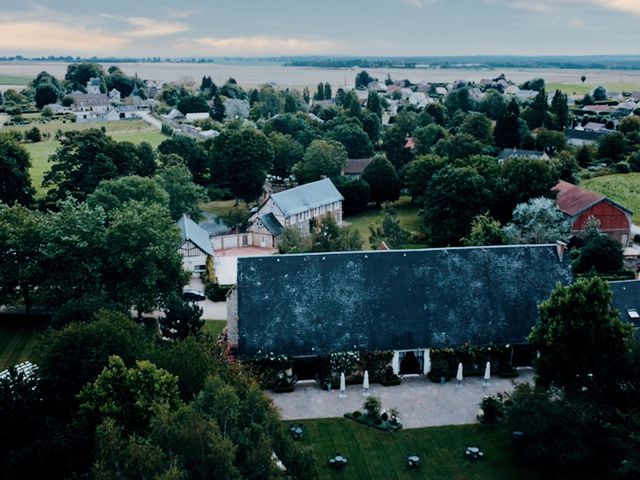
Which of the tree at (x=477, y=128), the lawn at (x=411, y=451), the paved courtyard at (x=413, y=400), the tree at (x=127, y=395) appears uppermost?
the tree at (x=477, y=128)

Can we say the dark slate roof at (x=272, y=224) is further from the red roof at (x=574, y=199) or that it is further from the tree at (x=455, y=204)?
the red roof at (x=574, y=199)

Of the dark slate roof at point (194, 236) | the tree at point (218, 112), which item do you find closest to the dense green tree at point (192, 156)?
the dark slate roof at point (194, 236)

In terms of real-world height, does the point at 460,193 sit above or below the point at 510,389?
above

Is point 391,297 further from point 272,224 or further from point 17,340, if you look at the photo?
point 272,224

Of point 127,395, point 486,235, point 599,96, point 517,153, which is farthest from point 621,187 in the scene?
point 599,96

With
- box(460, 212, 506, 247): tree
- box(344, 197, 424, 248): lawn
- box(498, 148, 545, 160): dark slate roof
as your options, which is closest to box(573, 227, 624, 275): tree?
box(460, 212, 506, 247): tree

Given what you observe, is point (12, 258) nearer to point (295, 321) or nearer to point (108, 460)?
point (295, 321)

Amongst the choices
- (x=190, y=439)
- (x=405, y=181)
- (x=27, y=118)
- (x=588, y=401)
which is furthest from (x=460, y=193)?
(x=27, y=118)

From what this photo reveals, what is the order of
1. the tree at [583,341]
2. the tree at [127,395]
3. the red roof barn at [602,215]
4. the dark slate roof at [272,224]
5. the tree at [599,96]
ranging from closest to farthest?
the tree at [127,395]
the tree at [583,341]
the red roof barn at [602,215]
the dark slate roof at [272,224]
the tree at [599,96]
